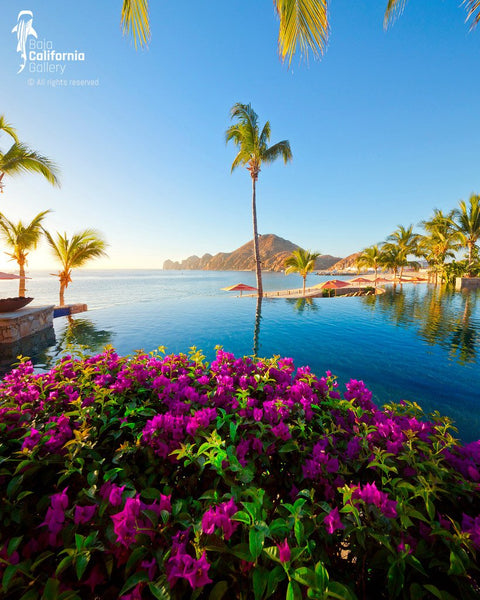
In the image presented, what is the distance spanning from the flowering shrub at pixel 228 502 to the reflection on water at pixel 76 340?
247 inches

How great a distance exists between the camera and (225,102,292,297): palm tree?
57.6 feet

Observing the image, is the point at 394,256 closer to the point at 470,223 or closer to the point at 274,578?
the point at 470,223

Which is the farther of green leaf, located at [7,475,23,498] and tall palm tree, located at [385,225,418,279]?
tall palm tree, located at [385,225,418,279]

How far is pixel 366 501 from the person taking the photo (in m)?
1.10

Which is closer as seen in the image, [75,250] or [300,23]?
[300,23]

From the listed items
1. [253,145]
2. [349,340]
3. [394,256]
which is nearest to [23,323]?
[349,340]

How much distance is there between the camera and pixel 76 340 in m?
9.73

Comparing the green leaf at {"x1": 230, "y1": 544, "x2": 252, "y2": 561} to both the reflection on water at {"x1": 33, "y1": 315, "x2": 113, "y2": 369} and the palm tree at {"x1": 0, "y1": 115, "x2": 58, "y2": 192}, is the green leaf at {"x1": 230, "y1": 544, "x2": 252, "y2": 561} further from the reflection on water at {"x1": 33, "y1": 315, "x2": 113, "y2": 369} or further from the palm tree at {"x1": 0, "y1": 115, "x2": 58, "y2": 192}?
the palm tree at {"x1": 0, "y1": 115, "x2": 58, "y2": 192}

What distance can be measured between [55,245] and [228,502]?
19.1m

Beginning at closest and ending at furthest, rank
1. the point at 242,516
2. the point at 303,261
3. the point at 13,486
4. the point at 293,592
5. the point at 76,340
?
the point at 293,592 → the point at 242,516 → the point at 13,486 → the point at 76,340 → the point at 303,261

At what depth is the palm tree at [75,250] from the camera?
15430 millimetres

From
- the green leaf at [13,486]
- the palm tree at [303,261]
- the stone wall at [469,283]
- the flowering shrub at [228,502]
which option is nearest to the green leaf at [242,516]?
the flowering shrub at [228,502]

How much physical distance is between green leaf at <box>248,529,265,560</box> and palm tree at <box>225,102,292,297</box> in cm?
1846

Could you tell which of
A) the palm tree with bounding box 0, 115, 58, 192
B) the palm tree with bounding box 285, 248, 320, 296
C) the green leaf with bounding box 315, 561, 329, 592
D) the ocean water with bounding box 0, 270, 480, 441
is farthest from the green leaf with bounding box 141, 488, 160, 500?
the palm tree with bounding box 285, 248, 320, 296
